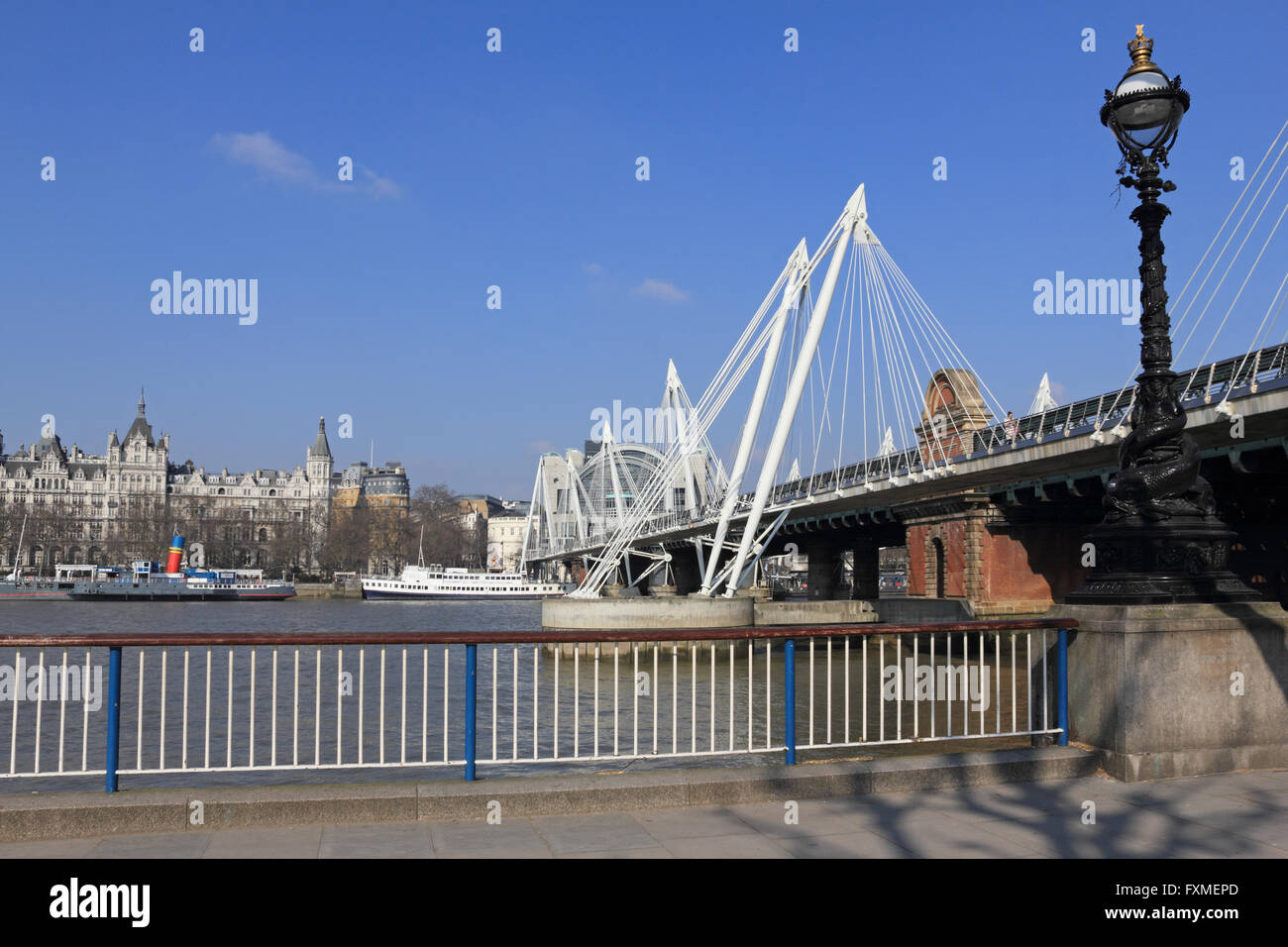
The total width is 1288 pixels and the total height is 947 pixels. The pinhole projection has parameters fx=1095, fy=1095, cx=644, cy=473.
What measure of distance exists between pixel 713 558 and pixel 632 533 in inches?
428

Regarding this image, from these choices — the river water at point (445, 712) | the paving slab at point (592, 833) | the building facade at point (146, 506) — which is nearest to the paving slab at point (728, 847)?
the paving slab at point (592, 833)

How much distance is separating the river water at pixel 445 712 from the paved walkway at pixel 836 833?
55 cm

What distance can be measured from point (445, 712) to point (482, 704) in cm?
1641

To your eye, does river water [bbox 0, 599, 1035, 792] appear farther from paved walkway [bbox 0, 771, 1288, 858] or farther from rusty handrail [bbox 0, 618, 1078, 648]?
paved walkway [bbox 0, 771, 1288, 858]

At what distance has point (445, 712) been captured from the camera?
8.28 m

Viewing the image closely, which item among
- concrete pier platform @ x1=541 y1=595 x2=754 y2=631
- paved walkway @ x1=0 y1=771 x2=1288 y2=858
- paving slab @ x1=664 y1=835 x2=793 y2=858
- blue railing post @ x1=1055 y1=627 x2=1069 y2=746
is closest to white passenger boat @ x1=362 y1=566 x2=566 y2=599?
concrete pier platform @ x1=541 y1=595 x2=754 y2=631

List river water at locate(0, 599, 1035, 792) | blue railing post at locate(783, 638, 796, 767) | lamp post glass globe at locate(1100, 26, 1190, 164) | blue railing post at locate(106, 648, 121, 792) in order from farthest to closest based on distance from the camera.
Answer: river water at locate(0, 599, 1035, 792) < lamp post glass globe at locate(1100, 26, 1190, 164) < blue railing post at locate(783, 638, 796, 767) < blue railing post at locate(106, 648, 121, 792)

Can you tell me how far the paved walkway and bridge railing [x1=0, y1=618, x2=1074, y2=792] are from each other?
514 mm

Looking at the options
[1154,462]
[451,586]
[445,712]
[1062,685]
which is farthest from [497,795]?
[451,586]

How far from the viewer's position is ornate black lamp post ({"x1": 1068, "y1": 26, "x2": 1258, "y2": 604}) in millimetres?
8352

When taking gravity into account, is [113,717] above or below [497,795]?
above

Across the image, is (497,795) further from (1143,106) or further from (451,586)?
(451,586)
